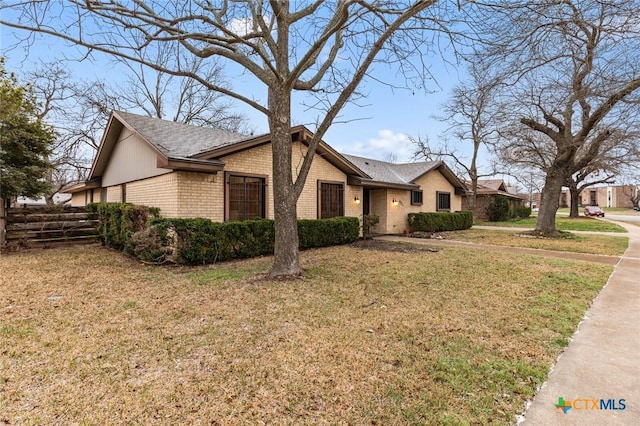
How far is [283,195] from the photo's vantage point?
21.9 ft

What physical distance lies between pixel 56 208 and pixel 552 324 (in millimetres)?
14825

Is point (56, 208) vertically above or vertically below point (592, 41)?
below

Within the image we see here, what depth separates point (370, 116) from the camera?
7.20 m

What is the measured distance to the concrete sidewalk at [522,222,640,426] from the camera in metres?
2.40

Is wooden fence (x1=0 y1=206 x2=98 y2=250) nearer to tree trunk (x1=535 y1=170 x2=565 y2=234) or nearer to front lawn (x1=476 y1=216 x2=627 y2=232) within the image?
tree trunk (x1=535 y1=170 x2=565 y2=234)

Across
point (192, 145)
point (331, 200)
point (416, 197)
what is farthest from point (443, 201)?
point (192, 145)

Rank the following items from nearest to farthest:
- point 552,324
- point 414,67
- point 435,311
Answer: point 552,324
point 435,311
point 414,67

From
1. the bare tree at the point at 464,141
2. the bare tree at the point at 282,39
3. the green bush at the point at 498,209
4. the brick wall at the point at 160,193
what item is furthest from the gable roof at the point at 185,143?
the green bush at the point at 498,209

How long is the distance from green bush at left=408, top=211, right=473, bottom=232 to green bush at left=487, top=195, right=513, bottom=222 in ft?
32.6

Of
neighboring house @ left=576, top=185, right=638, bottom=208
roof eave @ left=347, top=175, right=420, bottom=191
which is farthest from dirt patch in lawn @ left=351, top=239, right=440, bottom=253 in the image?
neighboring house @ left=576, top=185, right=638, bottom=208

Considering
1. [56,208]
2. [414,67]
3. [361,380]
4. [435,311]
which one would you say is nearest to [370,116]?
[414,67]

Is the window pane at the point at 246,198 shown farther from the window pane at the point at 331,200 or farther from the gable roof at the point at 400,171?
the gable roof at the point at 400,171

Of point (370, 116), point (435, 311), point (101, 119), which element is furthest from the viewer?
point (101, 119)

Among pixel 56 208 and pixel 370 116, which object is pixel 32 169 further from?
pixel 370 116
